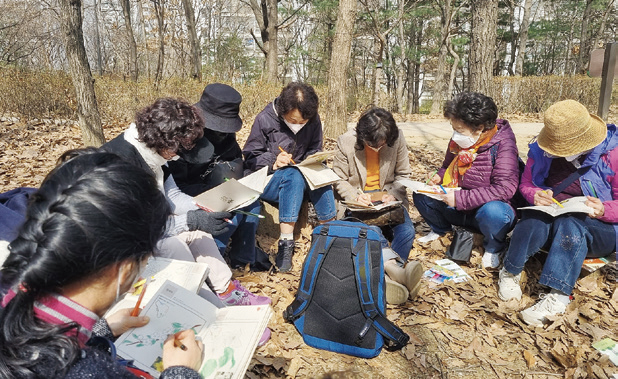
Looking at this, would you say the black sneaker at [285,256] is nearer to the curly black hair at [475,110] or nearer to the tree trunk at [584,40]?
the curly black hair at [475,110]

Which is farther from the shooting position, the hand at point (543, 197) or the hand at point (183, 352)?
the hand at point (543, 197)

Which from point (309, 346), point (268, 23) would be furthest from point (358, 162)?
point (268, 23)

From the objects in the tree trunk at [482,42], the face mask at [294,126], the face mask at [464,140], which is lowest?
the face mask at [464,140]

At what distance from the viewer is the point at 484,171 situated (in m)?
3.43

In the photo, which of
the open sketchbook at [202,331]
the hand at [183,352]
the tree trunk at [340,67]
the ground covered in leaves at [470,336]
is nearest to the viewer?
the hand at [183,352]

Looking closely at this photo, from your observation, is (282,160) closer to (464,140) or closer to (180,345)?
(464,140)

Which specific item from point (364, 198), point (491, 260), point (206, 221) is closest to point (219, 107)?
point (206, 221)

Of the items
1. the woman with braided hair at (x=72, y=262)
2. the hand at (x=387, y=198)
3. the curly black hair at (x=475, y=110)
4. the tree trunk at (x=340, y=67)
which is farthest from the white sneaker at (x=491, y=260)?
the tree trunk at (x=340, y=67)

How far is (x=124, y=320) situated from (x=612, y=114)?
58.1 feet

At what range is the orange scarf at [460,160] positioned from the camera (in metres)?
3.46

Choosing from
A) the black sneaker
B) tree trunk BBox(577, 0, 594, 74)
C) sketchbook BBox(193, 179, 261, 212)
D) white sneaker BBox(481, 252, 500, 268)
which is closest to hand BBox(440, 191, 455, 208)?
white sneaker BBox(481, 252, 500, 268)

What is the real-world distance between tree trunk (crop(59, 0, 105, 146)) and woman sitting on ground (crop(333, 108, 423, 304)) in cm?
329

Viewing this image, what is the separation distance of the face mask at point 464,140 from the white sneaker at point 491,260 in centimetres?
95

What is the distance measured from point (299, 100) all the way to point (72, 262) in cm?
288
